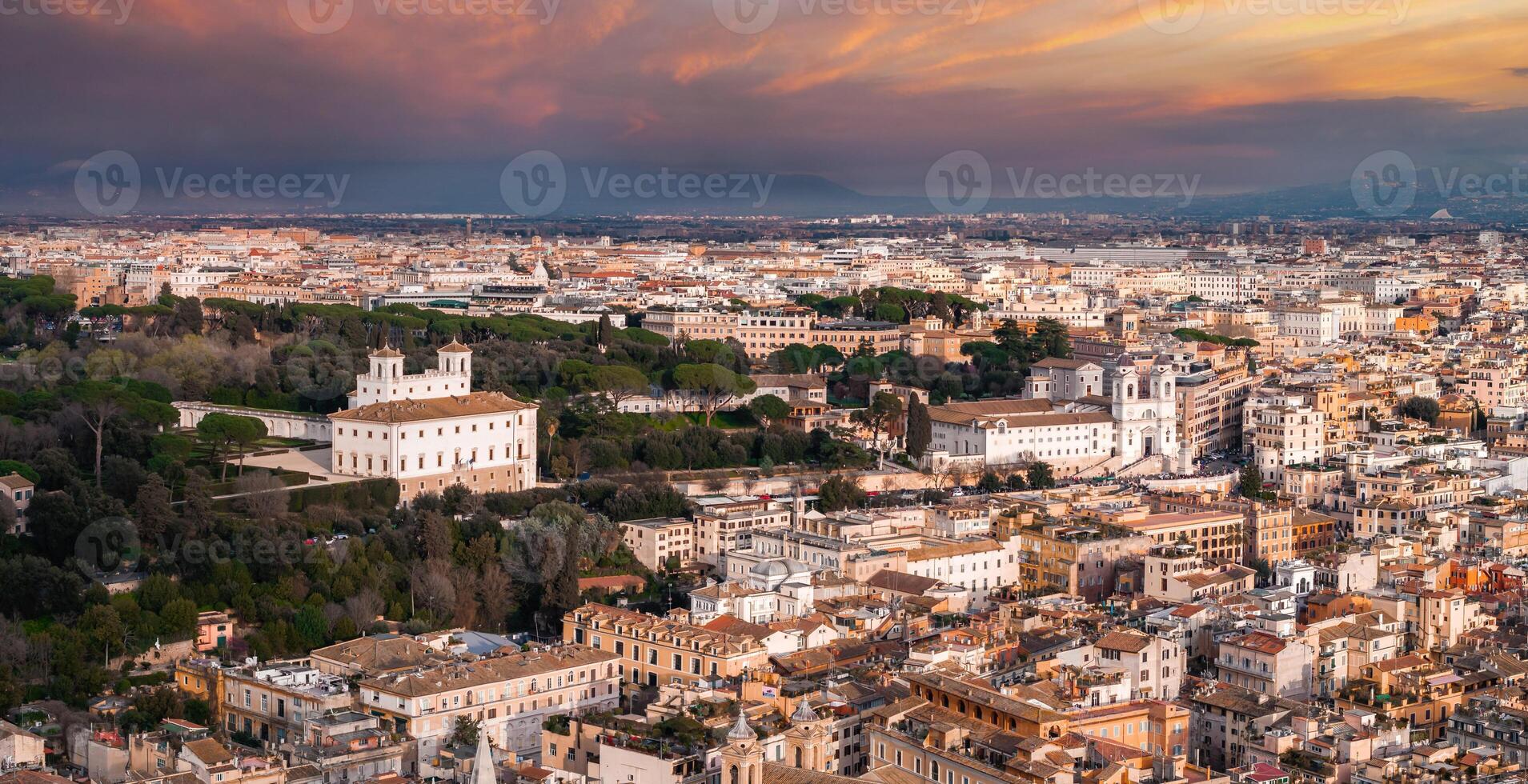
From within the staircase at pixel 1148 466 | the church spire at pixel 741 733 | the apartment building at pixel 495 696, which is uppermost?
the church spire at pixel 741 733

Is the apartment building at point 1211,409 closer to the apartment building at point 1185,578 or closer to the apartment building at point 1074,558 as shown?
the apartment building at point 1074,558

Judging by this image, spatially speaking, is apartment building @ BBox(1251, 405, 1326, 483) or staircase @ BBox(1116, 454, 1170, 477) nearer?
apartment building @ BBox(1251, 405, 1326, 483)

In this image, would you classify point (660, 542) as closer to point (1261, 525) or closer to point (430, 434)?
point (430, 434)

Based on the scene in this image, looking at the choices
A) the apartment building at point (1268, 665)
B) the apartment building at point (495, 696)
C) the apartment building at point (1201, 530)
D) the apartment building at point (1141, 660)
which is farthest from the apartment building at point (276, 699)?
the apartment building at point (1201, 530)

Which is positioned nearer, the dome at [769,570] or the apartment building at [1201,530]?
the dome at [769,570]

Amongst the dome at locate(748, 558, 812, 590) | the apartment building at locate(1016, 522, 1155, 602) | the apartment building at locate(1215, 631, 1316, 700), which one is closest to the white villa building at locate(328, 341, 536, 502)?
the dome at locate(748, 558, 812, 590)

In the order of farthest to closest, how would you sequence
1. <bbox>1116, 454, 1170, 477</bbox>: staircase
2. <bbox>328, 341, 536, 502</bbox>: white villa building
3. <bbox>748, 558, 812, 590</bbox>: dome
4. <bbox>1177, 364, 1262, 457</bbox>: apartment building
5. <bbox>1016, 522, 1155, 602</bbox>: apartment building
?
<bbox>1177, 364, 1262, 457</bbox>: apartment building, <bbox>1116, 454, 1170, 477</bbox>: staircase, <bbox>328, 341, 536, 502</bbox>: white villa building, <bbox>1016, 522, 1155, 602</bbox>: apartment building, <bbox>748, 558, 812, 590</bbox>: dome

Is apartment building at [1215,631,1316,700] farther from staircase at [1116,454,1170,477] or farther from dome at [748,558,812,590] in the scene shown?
staircase at [1116,454,1170,477]

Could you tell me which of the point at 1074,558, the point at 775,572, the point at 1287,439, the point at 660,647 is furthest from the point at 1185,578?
the point at 1287,439

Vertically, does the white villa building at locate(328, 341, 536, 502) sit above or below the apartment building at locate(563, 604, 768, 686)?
above
